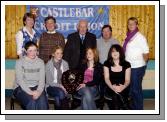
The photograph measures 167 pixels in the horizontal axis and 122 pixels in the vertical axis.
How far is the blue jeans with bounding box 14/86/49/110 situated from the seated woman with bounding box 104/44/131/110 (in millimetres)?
806

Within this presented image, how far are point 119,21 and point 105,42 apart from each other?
1.86 ft

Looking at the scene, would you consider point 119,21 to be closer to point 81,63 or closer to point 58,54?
point 81,63

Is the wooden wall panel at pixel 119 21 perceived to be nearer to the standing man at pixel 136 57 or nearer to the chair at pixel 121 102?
the standing man at pixel 136 57

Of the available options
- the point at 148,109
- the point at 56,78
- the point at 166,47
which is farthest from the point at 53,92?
the point at 166,47

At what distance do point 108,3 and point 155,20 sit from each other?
0.66m

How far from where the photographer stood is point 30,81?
14.6 feet

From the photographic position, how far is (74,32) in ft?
15.8

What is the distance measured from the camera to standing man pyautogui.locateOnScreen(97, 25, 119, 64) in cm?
458

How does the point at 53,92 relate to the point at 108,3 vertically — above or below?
below

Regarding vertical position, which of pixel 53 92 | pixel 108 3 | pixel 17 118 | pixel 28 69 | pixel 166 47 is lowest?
pixel 17 118

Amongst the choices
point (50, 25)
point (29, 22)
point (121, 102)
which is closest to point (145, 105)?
point (121, 102)

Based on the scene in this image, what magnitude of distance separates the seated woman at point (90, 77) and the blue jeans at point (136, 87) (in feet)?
1.46

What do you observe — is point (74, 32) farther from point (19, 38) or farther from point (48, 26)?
point (19, 38)

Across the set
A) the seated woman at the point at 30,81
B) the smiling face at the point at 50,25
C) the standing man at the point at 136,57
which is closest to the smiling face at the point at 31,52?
the seated woman at the point at 30,81
